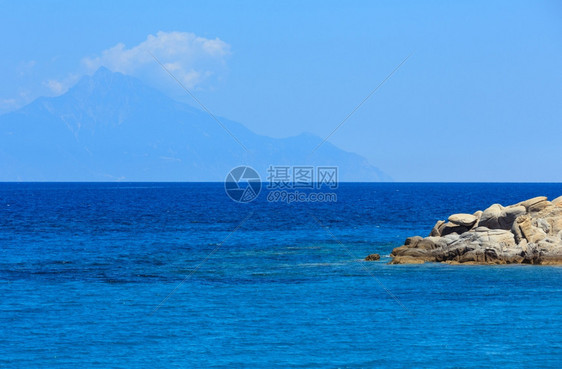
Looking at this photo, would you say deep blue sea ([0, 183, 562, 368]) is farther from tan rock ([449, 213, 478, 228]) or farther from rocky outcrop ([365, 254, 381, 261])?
tan rock ([449, 213, 478, 228])

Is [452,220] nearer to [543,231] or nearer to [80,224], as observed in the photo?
[543,231]

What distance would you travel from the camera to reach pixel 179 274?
131ft

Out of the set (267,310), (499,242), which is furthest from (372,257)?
(267,310)

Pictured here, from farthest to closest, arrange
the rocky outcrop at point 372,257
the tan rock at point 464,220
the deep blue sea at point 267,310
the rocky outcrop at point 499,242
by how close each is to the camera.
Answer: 1. the tan rock at point 464,220
2. the rocky outcrop at point 372,257
3. the rocky outcrop at point 499,242
4. the deep blue sea at point 267,310

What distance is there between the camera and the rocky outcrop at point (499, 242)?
136 ft

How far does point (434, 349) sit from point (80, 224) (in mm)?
60553

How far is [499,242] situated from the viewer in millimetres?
42625

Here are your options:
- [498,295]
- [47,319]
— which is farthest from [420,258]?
[47,319]

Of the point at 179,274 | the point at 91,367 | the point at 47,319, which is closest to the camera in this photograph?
the point at 91,367

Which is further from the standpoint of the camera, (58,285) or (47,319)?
(58,285)

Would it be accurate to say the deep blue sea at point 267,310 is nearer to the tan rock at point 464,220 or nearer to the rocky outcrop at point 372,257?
the rocky outcrop at point 372,257

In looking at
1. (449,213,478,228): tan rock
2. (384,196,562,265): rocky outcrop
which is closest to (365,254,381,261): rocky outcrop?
(384,196,562,265): rocky outcrop

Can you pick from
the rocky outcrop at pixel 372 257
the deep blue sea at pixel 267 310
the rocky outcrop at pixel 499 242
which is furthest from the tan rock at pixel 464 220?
the rocky outcrop at pixel 372 257

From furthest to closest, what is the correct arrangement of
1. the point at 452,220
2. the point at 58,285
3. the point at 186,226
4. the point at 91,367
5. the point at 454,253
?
the point at 186,226, the point at 452,220, the point at 454,253, the point at 58,285, the point at 91,367
